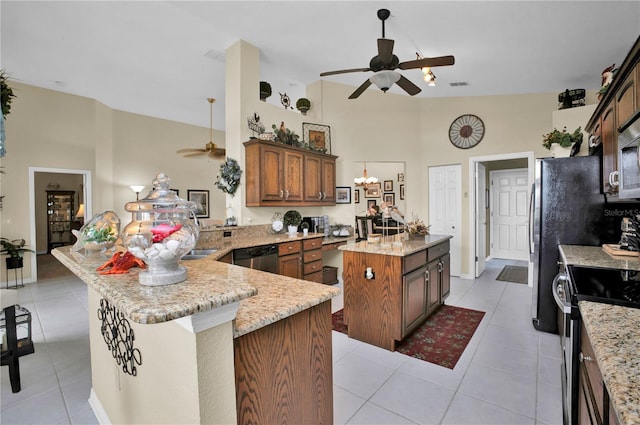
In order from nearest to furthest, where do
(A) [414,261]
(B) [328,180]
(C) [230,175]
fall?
(A) [414,261]
(C) [230,175]
(B) [328,180]

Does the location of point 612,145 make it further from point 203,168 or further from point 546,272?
point 203,168

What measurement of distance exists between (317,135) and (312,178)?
0.86m

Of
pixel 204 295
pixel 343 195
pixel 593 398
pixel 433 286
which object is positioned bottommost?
pixel 433 286

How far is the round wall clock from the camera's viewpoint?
5.09 meters

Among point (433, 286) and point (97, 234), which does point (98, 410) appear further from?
point (433, 286)

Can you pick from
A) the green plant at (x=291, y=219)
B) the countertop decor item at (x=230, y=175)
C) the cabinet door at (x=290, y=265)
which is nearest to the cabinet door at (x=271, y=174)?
the countertop decor item at (x=230, y=175)

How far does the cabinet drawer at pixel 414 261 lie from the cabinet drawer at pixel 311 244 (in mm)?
1745

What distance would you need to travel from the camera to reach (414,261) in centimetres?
289

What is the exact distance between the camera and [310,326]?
1227mm

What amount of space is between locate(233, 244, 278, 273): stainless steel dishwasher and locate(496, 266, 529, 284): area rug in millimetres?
4098

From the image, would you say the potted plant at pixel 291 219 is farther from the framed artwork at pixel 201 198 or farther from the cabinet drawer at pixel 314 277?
the framed artwork at pixel 201 198

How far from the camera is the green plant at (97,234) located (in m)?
1.66

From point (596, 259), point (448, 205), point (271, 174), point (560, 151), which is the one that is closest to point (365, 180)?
point (448, 205)

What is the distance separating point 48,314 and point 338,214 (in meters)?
4.30
